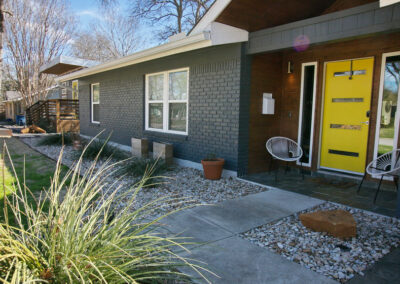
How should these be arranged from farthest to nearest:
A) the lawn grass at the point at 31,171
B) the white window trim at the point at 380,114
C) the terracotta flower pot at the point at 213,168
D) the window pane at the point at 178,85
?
the window pane at the point at 178,85
the terracotta flower pot at the point at 213,168
the lawn grass at the point at 31,171
the white window trim at the point at 380,114

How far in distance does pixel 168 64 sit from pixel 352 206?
4.88m

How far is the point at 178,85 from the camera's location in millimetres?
6730

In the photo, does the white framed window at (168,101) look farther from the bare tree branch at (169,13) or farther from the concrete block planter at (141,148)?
the bare tree branch at (169,13)

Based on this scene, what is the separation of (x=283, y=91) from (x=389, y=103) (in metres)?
1.91

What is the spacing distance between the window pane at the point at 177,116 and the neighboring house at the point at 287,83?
0.04 m

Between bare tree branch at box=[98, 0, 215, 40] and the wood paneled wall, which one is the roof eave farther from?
bare tree branch at box=[98, 0, 215, 40]

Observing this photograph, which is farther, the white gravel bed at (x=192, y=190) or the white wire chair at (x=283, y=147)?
the white wire chair at (x=283, y=147)

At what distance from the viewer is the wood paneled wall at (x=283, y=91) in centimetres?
495

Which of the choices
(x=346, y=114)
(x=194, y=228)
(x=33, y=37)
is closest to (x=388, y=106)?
(x=346, y=114)

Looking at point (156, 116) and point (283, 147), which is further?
point (156, 116)

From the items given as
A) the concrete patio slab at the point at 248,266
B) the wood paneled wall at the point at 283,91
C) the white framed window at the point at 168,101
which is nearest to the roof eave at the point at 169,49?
the white framed window at the point at 168,101

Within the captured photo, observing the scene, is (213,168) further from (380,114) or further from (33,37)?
(33,37)

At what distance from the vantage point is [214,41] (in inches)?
193

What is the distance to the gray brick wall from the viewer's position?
530cm
